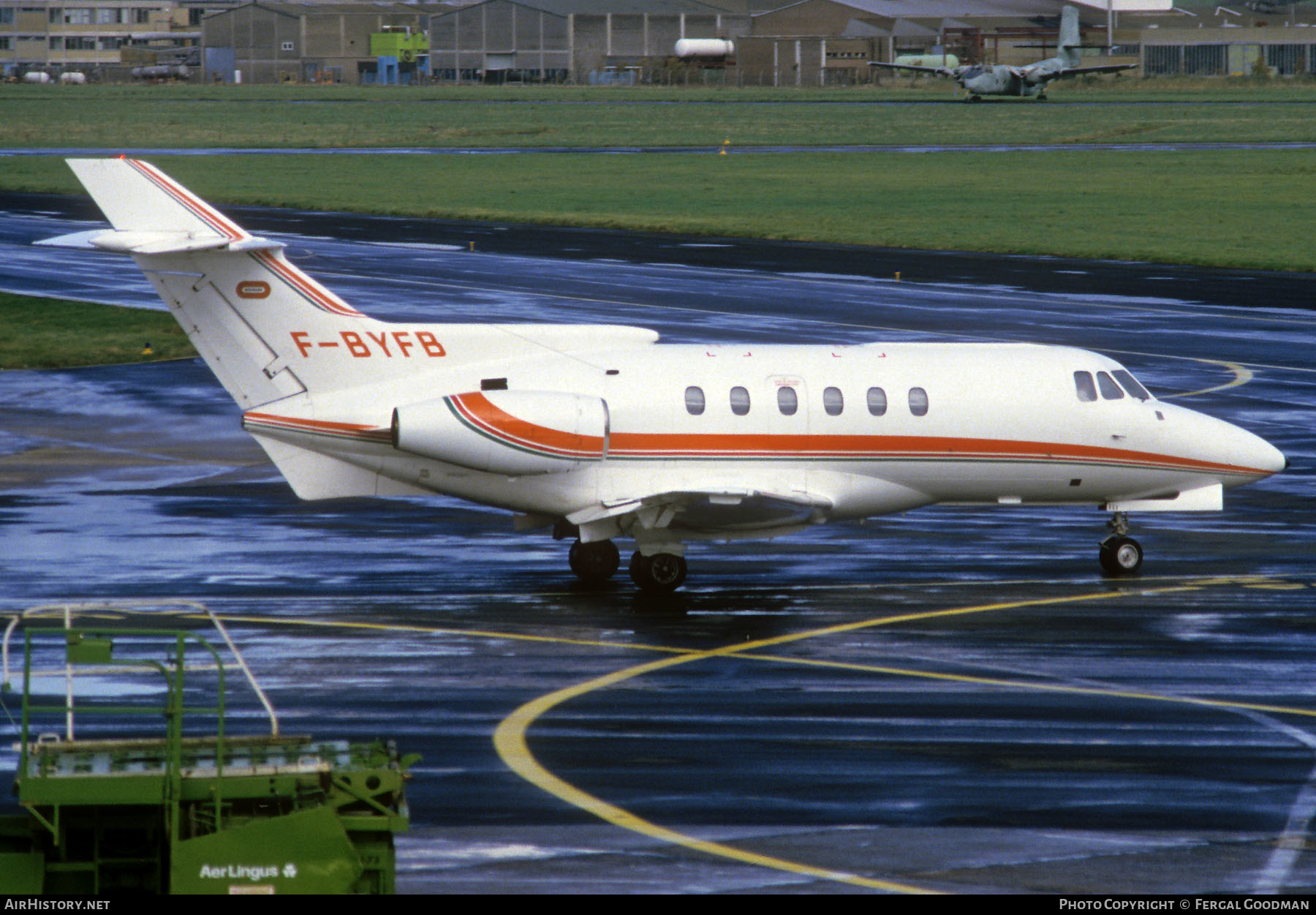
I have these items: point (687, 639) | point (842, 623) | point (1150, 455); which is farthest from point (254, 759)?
point (1150, 455)

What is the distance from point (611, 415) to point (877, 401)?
385 cm

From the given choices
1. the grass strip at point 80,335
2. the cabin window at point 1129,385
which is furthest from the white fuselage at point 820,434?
the grass strip at point 80,335

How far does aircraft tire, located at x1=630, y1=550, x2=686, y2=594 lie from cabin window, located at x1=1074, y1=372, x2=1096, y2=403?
6.45m

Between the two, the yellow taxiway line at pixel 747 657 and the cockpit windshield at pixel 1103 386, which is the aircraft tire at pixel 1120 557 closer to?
the yellow taxiway line at pixel 747 657

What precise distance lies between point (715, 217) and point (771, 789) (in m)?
63.1

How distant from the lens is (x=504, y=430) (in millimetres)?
23781

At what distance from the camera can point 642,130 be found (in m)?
134

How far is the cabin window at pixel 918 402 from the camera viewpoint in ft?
82.5

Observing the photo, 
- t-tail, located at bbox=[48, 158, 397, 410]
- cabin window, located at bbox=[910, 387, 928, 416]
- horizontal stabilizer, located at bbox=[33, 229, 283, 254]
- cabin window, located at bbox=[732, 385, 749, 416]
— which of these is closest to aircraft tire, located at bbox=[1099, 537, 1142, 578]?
cabin window, located at bbox=[910, 387, 928, 416]

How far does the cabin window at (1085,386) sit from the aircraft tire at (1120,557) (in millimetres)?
2128

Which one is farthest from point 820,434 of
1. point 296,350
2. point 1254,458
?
point 296,350

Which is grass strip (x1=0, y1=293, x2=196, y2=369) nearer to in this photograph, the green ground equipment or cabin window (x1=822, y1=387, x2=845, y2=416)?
cabin window (x1=822, y1=387, x2=845, y2=416)

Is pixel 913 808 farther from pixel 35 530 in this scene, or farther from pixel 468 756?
pixel 35 530

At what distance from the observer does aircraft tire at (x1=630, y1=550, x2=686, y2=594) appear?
24.5 m
